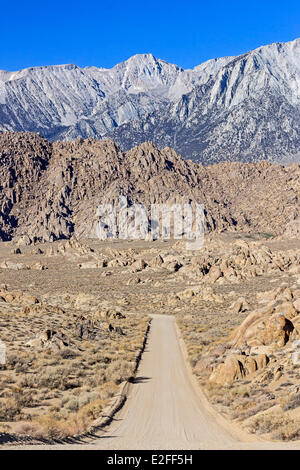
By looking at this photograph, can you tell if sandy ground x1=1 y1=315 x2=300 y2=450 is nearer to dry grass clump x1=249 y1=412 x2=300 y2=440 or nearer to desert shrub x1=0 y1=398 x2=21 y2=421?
dry grass clump x1=249 y1=412 x2=300 y2=440

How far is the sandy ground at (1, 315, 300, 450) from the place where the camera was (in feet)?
46.2

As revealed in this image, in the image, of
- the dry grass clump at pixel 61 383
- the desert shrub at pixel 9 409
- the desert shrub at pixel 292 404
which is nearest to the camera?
the dry grass clump at pixel 61 383

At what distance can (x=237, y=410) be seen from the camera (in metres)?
18.6

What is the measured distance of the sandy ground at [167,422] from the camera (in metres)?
14.1

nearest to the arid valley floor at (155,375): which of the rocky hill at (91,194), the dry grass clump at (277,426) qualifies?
the dry grass clump at (277,426)

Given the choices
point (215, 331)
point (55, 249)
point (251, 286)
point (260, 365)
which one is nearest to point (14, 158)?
point (55, 249)

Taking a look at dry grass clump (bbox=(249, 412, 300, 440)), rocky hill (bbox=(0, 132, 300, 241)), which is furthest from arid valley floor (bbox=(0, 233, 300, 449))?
rocky hill (bbox=(0, 132, 300, 241))

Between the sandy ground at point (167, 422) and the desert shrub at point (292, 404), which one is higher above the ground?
the desert shrub at point (292, 404)

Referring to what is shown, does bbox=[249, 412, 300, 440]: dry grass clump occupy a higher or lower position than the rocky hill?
lower

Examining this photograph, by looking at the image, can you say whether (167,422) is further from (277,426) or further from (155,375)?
(155,375)

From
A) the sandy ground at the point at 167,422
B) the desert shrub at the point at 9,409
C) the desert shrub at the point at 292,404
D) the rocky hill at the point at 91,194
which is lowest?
the sandy ground at the point at 167,422

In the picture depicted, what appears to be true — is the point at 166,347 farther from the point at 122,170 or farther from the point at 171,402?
the point at 122,170

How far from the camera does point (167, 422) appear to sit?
17578mm

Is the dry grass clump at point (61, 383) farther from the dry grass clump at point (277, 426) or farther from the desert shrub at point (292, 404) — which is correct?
the desert shrub at point (292, 404)
